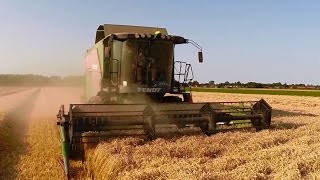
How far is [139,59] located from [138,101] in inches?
42.4

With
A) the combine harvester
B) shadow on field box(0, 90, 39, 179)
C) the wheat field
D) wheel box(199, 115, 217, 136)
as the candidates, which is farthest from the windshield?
shadow on field box(0, 90, 39, 179)

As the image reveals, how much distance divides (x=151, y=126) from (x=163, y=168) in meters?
3.08

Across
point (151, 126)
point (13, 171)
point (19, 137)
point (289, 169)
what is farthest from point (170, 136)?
point (19, 137)

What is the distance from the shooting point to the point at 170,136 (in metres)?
8.84

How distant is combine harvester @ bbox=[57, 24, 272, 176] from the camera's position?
8703 millimetres

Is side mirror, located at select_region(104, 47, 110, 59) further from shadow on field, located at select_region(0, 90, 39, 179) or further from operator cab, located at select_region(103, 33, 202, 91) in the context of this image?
shadow on field, located at select_region(0, 90, 39, 179)

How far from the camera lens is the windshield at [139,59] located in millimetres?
11102

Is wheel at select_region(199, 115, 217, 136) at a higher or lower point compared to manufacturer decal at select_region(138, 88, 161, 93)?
lower

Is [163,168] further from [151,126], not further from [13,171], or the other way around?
[13,171]

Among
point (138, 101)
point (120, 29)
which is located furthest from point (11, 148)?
point (120, 29)

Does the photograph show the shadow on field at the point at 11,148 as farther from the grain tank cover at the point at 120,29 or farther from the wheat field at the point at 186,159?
the grain tank cover at the point at 120,29

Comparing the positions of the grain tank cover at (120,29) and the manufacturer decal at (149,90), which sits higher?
the grain tank cover at (120,29)

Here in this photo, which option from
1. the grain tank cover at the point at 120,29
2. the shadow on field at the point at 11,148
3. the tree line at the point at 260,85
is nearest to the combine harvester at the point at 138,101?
the grain tank cover at the point at 120,29

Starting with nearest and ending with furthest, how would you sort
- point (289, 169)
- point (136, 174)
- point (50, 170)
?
point (289, 169)
point (136, 174)
point (50, 170)
